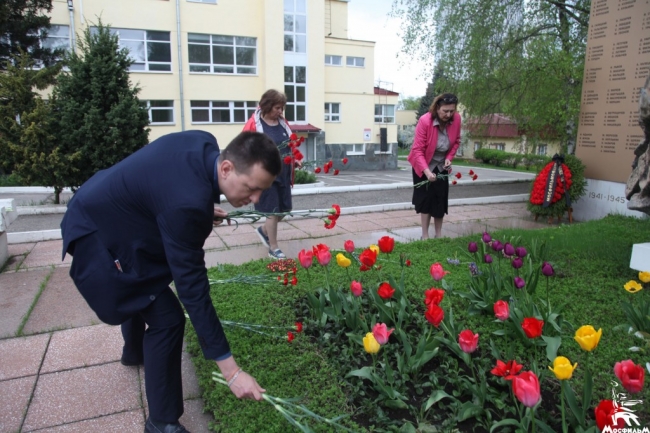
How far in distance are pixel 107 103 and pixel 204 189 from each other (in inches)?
355

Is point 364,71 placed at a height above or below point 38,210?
above

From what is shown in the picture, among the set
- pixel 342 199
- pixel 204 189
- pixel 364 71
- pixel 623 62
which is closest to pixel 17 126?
pixel 342 199

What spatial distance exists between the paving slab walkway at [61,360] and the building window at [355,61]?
76.8 ft

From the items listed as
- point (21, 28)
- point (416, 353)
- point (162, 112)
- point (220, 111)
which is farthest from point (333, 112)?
point (416, 353)

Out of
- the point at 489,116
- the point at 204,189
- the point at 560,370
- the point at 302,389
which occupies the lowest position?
the point at 302,389

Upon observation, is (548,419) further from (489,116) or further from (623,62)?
(489,116)

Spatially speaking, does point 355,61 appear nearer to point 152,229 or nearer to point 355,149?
point 355,149

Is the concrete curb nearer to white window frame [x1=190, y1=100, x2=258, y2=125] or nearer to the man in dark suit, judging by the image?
the man in dark suit

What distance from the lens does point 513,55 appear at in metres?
10.7

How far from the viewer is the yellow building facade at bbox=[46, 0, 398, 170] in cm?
2134

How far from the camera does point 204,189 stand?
1.87m

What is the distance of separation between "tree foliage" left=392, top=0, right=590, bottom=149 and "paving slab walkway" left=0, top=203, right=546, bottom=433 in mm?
6714

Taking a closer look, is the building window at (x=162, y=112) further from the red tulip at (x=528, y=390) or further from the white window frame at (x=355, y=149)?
the red tulip at (x=528, y=390)

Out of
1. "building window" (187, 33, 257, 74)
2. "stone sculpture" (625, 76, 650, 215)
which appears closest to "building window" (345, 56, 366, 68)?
"building window" (187, 33, 257, 74)
